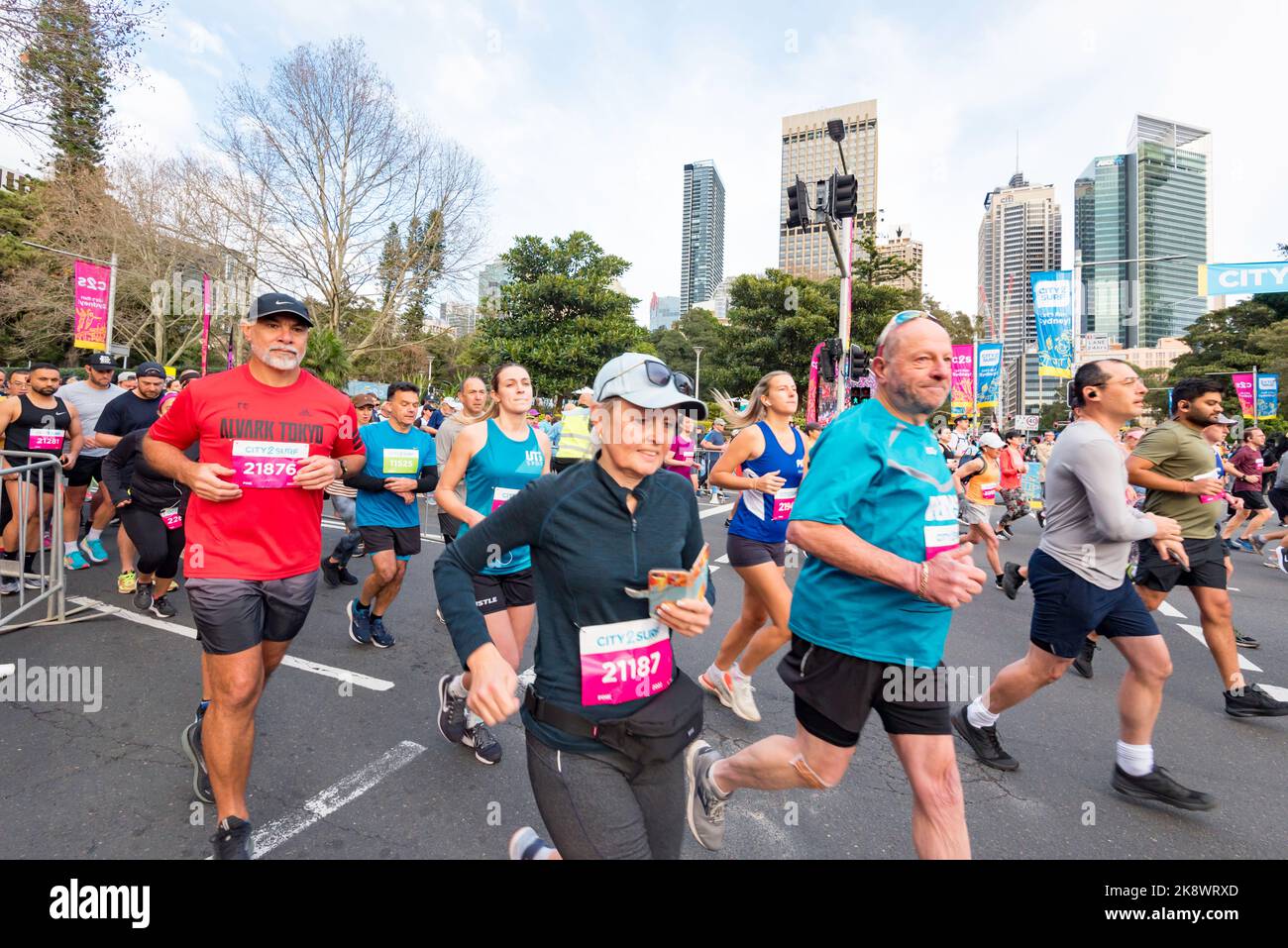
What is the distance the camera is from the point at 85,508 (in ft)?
31.1

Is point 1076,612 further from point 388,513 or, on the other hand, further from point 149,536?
point 149,536

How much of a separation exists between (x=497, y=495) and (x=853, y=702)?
2.39 m

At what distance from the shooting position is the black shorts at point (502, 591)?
11.1ft

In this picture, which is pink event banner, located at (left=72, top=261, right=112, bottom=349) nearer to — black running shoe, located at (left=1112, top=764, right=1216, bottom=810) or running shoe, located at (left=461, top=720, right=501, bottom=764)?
running shoe, located at (left=461, top=720, right=501, bottom=764)

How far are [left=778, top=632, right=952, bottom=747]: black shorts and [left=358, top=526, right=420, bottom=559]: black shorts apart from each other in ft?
11.9

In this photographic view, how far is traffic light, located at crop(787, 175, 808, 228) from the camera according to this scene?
12.8m

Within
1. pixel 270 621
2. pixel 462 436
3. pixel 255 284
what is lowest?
pixel 270 621

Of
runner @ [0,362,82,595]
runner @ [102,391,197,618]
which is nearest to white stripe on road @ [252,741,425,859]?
runner @ [102,391,197,618]

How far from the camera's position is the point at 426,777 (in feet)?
10.1
